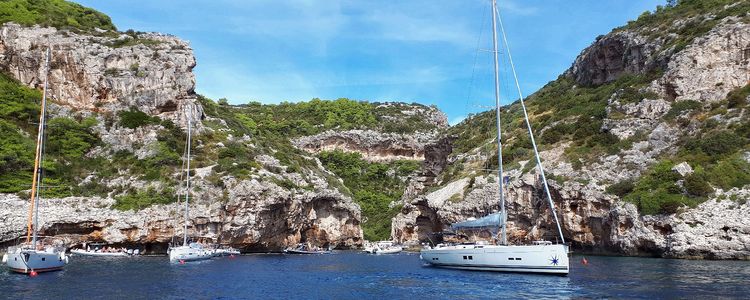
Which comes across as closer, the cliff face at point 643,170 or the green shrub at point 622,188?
the cliff face at point 643,170

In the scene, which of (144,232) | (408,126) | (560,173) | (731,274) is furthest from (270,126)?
(731,274)

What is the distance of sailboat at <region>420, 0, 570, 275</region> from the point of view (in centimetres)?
3019

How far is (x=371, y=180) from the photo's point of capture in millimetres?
119438

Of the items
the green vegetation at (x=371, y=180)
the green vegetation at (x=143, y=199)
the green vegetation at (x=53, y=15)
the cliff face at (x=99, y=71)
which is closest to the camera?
the green vegetation at (x=143, y=199)

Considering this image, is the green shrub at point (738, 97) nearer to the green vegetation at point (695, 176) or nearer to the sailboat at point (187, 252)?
the green vegetation at point (695, 176)

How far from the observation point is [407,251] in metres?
76.2

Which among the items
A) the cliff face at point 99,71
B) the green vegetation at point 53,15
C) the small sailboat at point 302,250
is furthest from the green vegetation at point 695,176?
the green vegetation at point 53,15

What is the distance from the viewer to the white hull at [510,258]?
1184 inches

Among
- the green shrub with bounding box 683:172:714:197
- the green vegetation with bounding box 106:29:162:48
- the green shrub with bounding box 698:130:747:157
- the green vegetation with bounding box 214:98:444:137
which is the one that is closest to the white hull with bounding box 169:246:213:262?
the green vegetation with bounding box 106:29:162:48

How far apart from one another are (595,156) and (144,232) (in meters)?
52.1

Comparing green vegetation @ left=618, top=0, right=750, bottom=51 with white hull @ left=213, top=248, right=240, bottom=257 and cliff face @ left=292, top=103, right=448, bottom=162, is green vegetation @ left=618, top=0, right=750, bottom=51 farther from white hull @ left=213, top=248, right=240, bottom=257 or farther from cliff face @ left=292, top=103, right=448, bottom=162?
white hull @ left=213, top=248, right=240, bottom=257

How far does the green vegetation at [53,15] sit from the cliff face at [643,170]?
5857 centimetres

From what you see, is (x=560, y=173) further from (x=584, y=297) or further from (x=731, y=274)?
(x=584, y=297)

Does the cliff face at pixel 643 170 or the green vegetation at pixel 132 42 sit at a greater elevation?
the green vegetation at pixel 132 42
